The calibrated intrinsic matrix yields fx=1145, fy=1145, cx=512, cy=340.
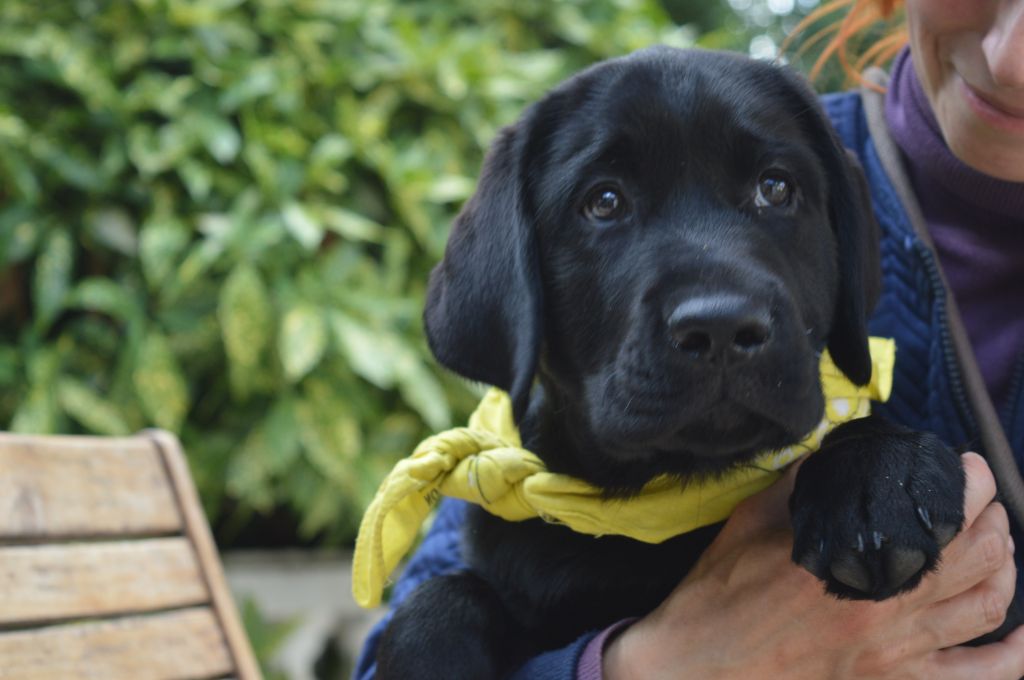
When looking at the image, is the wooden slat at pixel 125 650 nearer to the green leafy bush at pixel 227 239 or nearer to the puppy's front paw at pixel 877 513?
the puppy's front paw at pixel 877 513

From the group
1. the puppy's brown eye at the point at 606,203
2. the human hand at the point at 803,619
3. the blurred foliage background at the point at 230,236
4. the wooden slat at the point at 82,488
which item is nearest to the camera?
the human hand at the point at 803,619

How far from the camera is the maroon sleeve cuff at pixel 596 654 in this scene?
5.37 ft

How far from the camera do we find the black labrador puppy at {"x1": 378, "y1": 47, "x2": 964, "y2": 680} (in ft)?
4.81

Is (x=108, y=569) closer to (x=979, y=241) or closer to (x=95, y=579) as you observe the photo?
(x=95, y=579)

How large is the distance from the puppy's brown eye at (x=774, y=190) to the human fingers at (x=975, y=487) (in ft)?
1.45

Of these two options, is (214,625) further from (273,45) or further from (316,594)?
(273,45)

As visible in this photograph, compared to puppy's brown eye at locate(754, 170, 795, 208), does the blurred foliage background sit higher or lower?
lower

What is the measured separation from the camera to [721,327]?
1.39m

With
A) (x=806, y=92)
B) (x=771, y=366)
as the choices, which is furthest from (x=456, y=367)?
(x=806, y=92)

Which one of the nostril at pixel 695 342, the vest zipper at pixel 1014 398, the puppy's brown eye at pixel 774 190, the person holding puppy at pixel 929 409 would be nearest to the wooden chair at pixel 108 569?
the person holding puppy at pixel 929 409

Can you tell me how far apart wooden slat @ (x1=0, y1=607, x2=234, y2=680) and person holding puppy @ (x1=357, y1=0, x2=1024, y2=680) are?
307 millimetres

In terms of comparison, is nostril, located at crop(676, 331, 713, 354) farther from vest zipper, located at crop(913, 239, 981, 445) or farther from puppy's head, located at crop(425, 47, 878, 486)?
vest zipper, located at crop(913, 239, 981, 445)

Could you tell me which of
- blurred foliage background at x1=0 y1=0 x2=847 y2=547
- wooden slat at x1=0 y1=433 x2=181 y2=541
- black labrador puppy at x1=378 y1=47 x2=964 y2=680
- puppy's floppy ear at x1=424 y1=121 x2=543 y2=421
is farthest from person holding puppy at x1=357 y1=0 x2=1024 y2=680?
blurred foliage background at x1=0 y1=0 x2=847 y2=547

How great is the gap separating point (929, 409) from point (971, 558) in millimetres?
318
